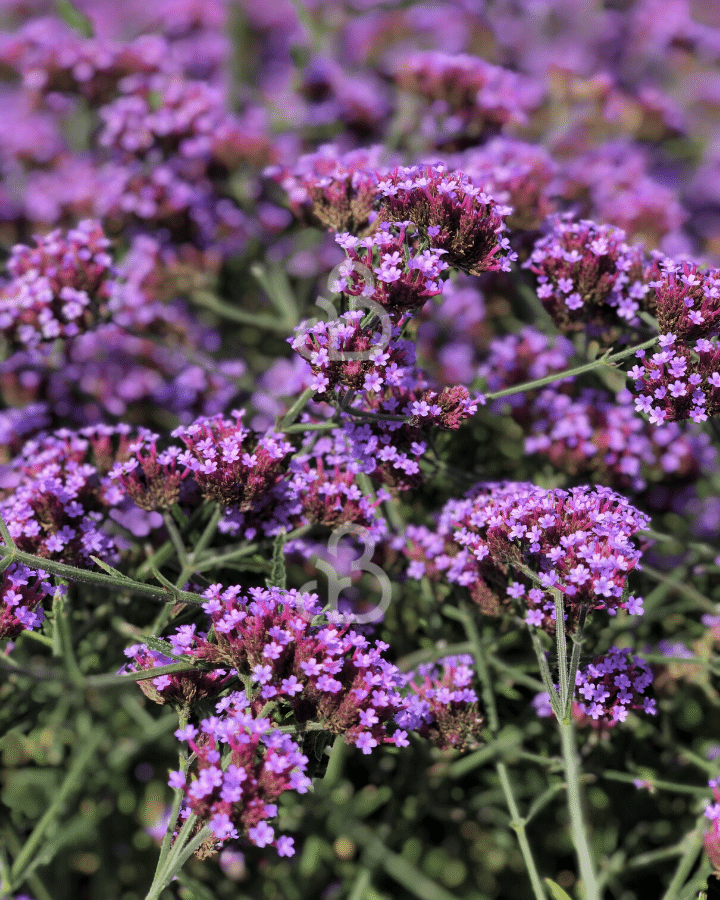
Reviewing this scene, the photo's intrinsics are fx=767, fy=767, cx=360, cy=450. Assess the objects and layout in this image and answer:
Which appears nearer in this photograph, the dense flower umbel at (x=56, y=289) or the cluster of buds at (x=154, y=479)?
the cluster of buds at (x=154, y=479)

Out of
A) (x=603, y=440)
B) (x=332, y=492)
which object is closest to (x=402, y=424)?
(x=332, y=492)

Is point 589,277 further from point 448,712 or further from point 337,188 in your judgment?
point 448,712

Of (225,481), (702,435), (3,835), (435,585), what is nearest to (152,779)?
(3,835)

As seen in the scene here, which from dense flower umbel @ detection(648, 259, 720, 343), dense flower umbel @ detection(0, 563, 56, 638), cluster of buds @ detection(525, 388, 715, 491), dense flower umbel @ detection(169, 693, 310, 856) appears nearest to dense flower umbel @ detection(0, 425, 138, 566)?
dense flower umbel @ detection(0, 563, 56, 638)

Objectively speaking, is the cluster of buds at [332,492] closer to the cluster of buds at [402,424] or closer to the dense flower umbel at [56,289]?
the cluster of buds at [402,424]

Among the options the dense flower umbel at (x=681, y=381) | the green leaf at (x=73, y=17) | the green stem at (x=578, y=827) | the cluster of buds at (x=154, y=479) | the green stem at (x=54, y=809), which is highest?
the green leaf at (x=73, y=17)

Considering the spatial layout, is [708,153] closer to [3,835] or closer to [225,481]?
[225,481]

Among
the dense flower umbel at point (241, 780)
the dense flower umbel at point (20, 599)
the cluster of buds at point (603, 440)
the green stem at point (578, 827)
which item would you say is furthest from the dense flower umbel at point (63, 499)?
the cluster of buds at point (603, 440)
